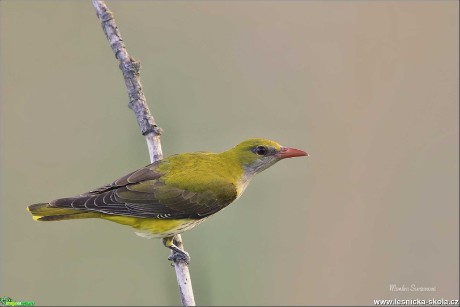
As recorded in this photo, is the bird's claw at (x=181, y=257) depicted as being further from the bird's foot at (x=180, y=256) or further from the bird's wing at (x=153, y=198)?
the bird's wing at (x=153, y=198)

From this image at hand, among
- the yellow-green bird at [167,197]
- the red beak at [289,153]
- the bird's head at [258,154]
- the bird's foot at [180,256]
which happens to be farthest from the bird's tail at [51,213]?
the red beak at [289,153]

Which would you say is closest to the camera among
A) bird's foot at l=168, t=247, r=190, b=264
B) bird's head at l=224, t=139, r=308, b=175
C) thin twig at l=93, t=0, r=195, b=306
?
bird's foot at l=168, t=247, r=190, b=264

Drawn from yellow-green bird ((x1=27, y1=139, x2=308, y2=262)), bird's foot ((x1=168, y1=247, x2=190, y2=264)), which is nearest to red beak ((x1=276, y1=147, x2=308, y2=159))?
yellow-green bird ((x1=27, y1=139, x2=308, y2=262))

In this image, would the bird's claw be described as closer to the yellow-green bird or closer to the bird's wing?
the yellow-green bird

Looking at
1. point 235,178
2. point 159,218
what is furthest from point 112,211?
point 235,178

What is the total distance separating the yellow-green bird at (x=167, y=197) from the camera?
146 inches

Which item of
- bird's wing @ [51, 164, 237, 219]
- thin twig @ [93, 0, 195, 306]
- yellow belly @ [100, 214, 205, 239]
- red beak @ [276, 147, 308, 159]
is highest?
thin twig @ [93, 0, 195, 306]

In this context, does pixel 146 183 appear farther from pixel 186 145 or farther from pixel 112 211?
pixel 186 145

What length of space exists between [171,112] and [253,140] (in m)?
0.76

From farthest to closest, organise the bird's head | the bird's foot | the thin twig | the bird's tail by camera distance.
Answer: the bird's head
the thin twig
the bird's foot
the bird's tail

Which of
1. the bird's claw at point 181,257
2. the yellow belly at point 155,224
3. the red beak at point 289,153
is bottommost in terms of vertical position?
the bird's claw at point 181,257

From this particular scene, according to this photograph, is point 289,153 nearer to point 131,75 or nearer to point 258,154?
point 258,154

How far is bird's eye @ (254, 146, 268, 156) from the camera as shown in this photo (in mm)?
4125

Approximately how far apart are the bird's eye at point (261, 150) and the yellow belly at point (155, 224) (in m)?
0.66
